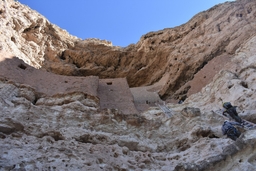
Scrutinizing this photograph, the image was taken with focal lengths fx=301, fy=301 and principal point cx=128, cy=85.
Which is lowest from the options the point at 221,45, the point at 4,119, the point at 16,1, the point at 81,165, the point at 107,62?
the point at 81,165

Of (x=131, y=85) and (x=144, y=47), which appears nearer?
(x=144, y=47)

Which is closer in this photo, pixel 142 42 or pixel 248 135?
pixel 248 135

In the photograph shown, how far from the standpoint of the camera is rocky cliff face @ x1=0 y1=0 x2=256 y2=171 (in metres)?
4.12

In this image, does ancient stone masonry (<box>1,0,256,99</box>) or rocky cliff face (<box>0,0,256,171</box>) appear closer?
rocky cliff face (<box>0,0,256,171</box>)

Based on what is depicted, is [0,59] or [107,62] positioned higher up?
[107,62]

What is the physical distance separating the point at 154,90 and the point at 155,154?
24.2ft

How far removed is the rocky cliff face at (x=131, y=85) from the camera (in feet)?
13.5

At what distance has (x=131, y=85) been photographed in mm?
14422

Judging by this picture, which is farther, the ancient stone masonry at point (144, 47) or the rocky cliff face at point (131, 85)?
the ancient stone masonry at point (144, 47)

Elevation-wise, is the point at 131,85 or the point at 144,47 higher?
the point at 144,47

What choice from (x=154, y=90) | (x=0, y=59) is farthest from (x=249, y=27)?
(x=0, y=59)

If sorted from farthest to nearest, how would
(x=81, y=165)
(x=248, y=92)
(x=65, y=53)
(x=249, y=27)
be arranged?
1. (x=65, y=53)
2. (x=249, y=27)
3. (x=248, y=92)
4. (x=81, y=165)

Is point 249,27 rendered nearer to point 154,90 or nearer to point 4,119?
point 154,90

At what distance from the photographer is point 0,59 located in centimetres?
824
